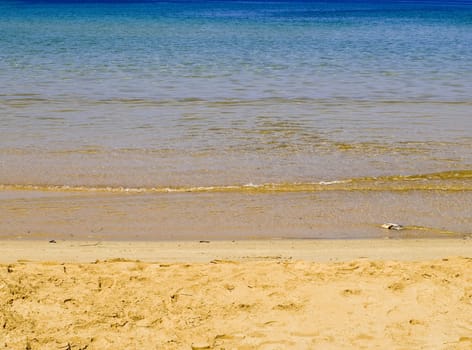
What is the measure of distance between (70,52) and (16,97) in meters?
11.9

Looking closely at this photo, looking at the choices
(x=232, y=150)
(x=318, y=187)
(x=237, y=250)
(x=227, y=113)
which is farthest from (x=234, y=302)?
(x=227, y=113)

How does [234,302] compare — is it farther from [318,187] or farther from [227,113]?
[227,113]

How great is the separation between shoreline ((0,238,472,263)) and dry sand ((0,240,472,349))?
4cm

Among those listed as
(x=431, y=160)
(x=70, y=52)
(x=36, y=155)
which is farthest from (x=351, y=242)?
(x=70, y=52)

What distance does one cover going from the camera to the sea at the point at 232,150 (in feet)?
25.8

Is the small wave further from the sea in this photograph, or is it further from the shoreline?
the shoreline

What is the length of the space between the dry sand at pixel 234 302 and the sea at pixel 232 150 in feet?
4.23

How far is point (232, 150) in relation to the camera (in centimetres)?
1110

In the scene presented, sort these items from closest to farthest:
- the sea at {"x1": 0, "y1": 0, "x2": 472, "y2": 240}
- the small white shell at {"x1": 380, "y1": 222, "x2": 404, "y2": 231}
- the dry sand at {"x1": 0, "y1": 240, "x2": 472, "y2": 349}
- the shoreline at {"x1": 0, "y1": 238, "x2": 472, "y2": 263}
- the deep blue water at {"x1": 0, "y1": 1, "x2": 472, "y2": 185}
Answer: the dry sand at {"x1": 0, "y1": 240, "x2": 472, "y2": 349} < the shoreline at {"x1": 0, "y1": 238, "x2": 472, "y2": 263} < the small white shell at {"x1": 380, "y1": 222, "x2": 404, "y2": 231} < the sea at {"x1": 0, "y1": 0, "x2": 472, "y2": 240} < the deep blue water at {"x1": 0, "y1": 1, "x2": 472, "y2": 185}

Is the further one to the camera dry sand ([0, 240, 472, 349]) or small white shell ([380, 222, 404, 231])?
small white shell ([380, 222, 404, 231])

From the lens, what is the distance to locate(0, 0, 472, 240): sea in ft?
25.8

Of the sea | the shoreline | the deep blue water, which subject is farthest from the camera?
the deep blue water

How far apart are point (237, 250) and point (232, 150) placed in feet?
14.5

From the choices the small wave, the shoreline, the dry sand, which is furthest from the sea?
the dry sand
